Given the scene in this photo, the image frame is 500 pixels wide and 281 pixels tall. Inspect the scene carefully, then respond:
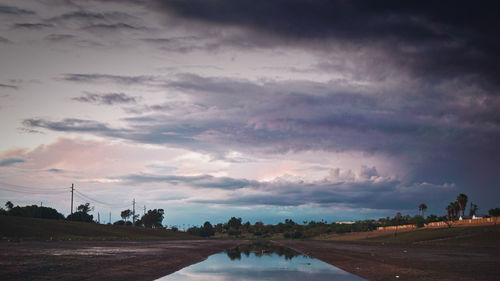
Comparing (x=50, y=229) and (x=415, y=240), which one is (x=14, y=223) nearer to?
(x=50, y=229)

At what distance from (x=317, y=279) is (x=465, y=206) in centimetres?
17756

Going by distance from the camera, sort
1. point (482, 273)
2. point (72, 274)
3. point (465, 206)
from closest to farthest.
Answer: point (72, 274), point (482, 273), point (465, 206)

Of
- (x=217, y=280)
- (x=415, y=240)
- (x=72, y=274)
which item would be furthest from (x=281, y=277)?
(x=415, y=240)

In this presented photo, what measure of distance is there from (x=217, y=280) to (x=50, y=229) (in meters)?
84.3

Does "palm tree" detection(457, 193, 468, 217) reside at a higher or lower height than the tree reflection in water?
higher

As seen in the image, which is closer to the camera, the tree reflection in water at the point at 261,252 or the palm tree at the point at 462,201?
the tree reflection in water at the point at 261,252

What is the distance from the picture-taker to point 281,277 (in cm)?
3212

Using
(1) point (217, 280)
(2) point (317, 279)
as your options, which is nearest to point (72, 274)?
(1) point (217, 280)

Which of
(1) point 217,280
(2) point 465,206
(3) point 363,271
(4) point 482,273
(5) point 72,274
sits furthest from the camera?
(2) point 465,206

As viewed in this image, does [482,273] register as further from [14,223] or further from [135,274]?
[14,223]

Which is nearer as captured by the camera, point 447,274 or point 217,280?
point 217,280

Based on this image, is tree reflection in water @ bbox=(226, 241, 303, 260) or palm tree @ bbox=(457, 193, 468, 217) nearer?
tree reflection in water @ bbox=(226, 241, 303, 260)

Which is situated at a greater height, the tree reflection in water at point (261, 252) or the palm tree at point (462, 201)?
the palm tree at point (462, 201)

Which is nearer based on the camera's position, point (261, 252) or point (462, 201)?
point (261, 252)
